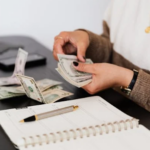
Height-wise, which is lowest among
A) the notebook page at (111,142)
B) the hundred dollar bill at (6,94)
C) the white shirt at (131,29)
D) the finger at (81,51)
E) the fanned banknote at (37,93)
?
the hundred dollar bill at (6,94)

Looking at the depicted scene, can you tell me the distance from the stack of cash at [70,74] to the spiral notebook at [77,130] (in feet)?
0.33

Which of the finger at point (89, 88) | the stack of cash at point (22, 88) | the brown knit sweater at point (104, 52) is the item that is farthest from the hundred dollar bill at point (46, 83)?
the brown knit sweater at point (104, 52)

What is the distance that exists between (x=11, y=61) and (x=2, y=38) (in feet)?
1.17

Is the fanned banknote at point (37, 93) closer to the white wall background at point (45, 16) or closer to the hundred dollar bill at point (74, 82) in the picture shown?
the hundred dollar bill at point (74, 82)

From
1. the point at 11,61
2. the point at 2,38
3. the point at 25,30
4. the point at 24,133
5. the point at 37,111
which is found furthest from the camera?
the point at 25,30

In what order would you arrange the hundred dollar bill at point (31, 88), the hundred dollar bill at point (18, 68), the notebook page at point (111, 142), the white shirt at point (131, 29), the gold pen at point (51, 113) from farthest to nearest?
the white shirt at point (131, 29)
the hundred dollar bill at point (18, 68)
the hundred dollar bill at point (31, 88)
the gold pen at point (51, 113)
the notebook page at point (111, 142)

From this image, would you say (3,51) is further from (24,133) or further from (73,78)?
(24,133)

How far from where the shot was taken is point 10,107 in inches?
37.5

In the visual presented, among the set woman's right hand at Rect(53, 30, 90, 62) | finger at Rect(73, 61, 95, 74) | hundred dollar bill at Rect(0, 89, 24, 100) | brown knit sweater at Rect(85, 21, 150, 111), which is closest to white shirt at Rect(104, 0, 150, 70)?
brown knit sweater at Rect(85, 21, 150, 111)

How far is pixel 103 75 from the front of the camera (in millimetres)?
1057

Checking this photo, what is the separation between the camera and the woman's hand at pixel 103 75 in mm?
1053

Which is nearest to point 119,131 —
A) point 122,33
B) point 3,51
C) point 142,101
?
point 142,101

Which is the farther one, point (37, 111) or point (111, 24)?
point (111, 24)

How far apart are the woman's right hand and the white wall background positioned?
0.46 metres
